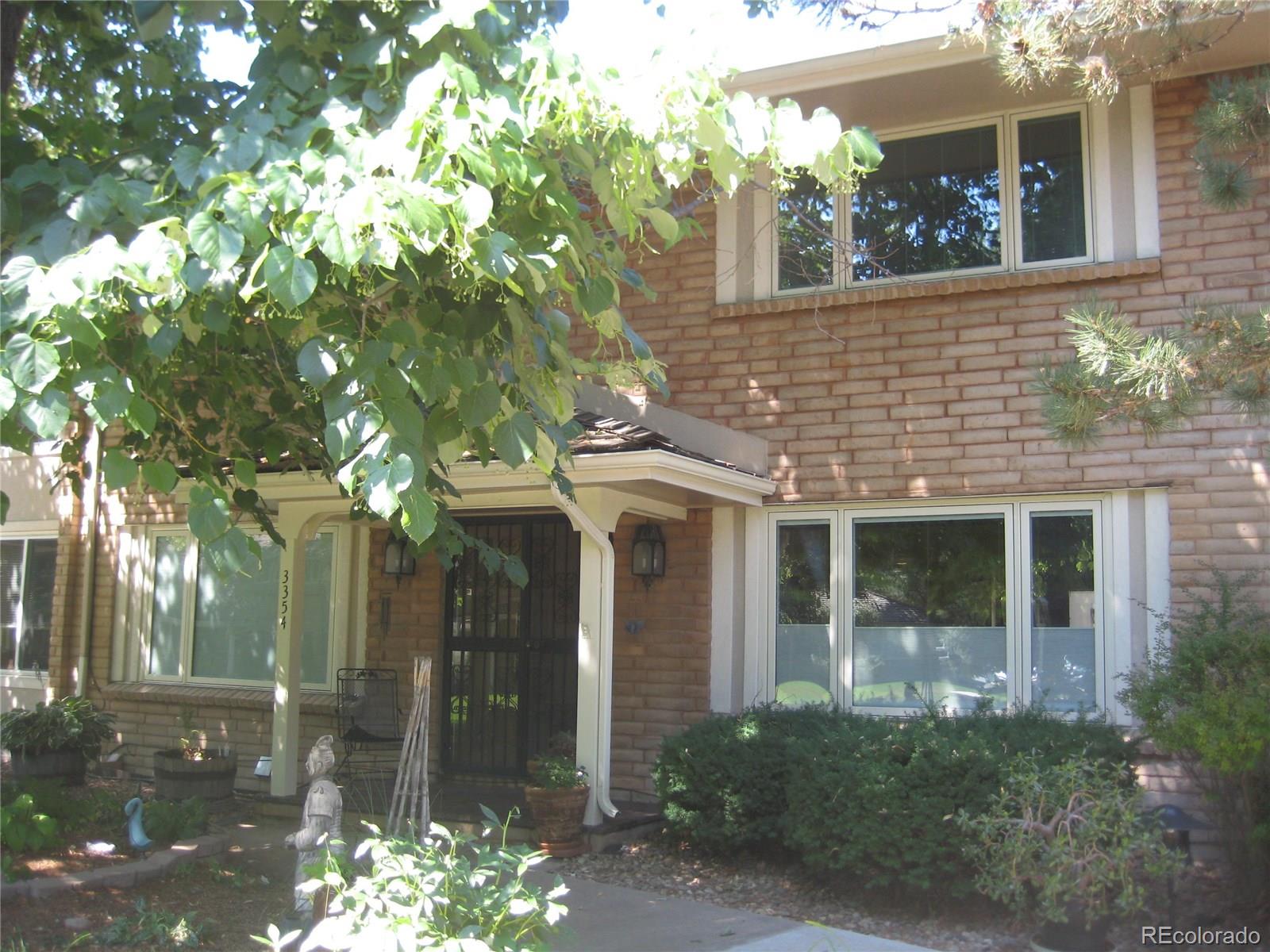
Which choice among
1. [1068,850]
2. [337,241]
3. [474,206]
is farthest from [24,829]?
[1068,850]

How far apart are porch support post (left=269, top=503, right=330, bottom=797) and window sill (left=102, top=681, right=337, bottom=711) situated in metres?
1.03

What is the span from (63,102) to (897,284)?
5.40m

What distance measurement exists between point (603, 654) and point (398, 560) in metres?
2.62

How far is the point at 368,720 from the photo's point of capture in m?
9.38

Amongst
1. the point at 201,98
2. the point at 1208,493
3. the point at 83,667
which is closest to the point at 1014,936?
the point at 1208,493

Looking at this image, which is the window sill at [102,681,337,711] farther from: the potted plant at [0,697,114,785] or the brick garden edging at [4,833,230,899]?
the brick garden edging at [4,833,230,899]

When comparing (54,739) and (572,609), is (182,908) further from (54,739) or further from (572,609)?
(54,739)

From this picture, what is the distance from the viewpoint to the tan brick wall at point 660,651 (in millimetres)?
8836

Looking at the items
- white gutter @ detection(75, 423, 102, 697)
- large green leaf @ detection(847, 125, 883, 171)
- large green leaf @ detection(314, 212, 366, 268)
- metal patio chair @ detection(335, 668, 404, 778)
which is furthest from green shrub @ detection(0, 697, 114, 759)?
large green leaf @ detection(847, 125, 883, 171)

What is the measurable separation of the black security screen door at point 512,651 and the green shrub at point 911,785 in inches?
121

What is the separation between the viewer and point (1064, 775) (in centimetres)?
580

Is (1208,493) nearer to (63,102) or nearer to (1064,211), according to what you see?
(1064,211)

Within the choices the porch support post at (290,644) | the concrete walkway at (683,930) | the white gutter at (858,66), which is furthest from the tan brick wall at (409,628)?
the white gutter at (858,66)

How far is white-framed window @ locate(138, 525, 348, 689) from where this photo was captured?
10508 mm
